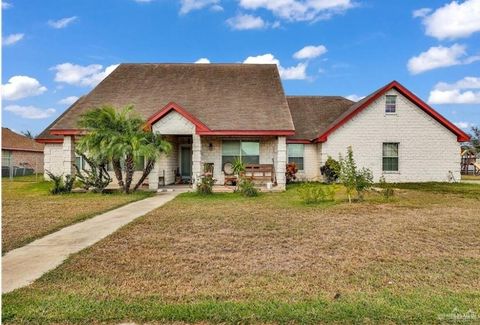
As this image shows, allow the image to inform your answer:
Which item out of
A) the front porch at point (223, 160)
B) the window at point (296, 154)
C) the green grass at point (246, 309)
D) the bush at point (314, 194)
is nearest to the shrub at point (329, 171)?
the window at point (296, 154)

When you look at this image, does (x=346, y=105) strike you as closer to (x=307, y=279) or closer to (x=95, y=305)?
(x=307, y=279)

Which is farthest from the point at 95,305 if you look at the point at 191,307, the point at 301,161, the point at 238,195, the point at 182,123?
the point at 301,161

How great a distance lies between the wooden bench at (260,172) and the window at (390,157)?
266 inches

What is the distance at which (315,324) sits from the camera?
3539 millimetres

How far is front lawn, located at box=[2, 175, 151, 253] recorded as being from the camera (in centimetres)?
757

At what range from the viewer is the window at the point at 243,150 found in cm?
1902

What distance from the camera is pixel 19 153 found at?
34.6 meters

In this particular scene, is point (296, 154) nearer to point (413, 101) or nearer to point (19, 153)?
point (413, 101)

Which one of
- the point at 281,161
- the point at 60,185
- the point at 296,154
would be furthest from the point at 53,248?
the point at 296,154

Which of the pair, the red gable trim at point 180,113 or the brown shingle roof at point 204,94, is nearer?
the red gable trim at point 180,113

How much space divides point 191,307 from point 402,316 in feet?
7.19

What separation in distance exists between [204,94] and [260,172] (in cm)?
610

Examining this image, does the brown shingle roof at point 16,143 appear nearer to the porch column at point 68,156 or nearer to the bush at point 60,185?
the porch column at point 68,156

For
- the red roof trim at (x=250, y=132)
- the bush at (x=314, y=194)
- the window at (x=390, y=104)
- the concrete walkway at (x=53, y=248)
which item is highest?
the window at (x=390, y=104)
